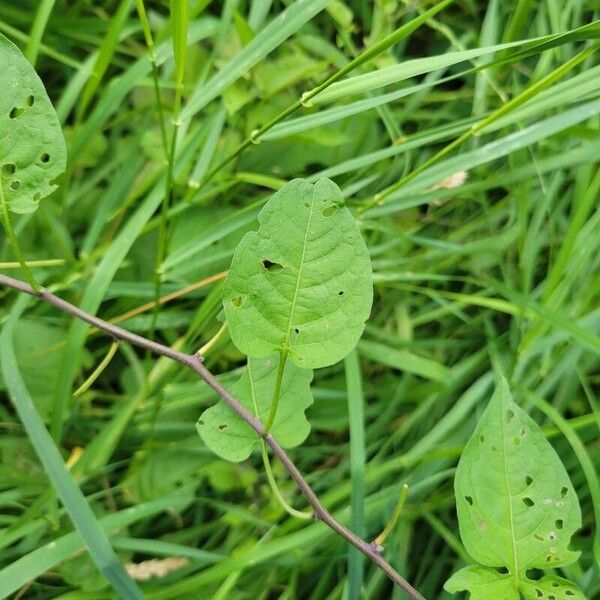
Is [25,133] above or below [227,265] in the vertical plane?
above

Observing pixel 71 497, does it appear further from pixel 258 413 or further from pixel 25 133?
pixel 25 133

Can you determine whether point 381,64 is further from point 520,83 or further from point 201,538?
point 201,538

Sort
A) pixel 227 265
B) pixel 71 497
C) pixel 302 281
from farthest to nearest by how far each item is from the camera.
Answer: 1. pixel 227 265
2. pixel 71 497
3. pixel 302 281

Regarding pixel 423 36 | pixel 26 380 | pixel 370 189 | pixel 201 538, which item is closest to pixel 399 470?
pixel 201 538

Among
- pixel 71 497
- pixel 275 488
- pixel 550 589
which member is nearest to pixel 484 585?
pixel 550 589

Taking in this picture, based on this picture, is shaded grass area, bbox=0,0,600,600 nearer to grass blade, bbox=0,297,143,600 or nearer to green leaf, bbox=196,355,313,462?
grass blade, bbox=0,297,143,600

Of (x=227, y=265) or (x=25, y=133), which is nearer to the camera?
(x=25, y=133)
